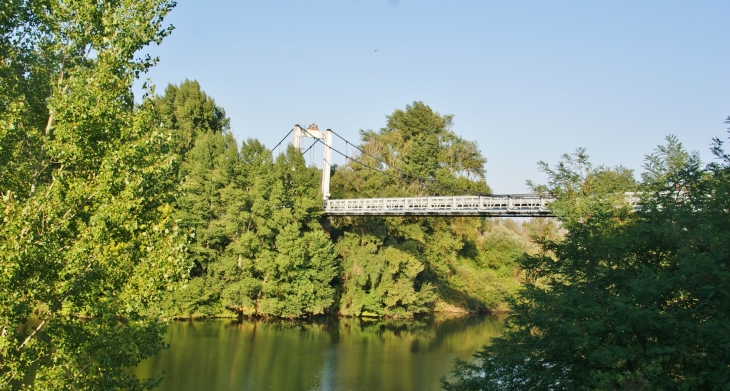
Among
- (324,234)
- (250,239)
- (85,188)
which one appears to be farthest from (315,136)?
(85,188)

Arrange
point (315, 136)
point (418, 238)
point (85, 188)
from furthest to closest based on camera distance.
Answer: point (315, 136) < point (418, 238) < point (85, 188)

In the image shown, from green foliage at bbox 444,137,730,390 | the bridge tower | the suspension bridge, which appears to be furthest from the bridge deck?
green foliage at bbox 444,137,730,390

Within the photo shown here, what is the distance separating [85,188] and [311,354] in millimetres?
13821

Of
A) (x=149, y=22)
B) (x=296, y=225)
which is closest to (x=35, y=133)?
(x=149, y=22)

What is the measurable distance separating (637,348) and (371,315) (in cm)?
2200

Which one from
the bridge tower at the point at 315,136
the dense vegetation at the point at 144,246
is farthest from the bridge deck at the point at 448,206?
the dense vegetation at the point at 144,246

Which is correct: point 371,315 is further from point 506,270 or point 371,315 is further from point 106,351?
point 106,351

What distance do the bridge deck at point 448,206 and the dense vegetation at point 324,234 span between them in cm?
125

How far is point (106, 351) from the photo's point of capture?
20.9ft

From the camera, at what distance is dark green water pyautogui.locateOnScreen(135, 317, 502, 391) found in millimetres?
15898

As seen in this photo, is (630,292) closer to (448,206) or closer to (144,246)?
(144,246)

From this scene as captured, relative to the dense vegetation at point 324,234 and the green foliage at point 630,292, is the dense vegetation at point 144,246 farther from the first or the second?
the dense vegetation at point 324,234

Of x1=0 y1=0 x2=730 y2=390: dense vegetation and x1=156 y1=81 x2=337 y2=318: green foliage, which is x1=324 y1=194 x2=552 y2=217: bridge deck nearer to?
x1=156 y1=81 x2=337 y2=318: green foliage

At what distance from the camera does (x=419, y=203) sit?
25234 millimetres
